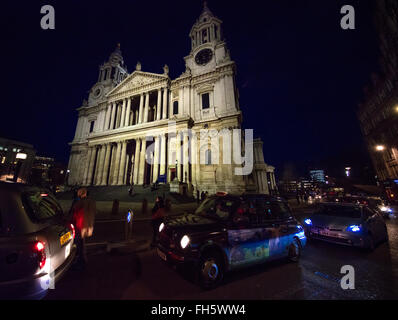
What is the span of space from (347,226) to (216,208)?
4.20 metres

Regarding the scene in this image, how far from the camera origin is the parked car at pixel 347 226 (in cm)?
457

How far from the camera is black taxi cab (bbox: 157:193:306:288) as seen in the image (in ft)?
9.47

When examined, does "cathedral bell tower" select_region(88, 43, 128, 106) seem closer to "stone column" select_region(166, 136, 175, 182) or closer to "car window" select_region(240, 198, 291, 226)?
"stone column" select_region(166, 136, 175, 182)

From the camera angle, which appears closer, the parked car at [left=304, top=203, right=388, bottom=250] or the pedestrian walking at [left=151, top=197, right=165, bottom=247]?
the parked car at [left=304, top=203, right=388, bottom=250]

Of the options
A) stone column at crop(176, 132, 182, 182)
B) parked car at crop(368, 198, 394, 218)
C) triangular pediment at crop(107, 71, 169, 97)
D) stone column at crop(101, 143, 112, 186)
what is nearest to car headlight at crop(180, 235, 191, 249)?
parked car at crop(368, 198, 394, 218)

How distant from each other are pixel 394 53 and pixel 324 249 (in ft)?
123

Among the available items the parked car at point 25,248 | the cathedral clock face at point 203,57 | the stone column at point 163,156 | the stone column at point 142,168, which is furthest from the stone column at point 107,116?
the parked car at point 25,248

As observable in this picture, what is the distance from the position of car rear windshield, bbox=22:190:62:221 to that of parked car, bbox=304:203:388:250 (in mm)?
7239

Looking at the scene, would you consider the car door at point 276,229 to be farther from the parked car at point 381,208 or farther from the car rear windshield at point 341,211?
the parked car at point 381,208

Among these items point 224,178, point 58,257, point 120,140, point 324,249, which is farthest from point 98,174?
point 324,249

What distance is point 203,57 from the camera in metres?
29.4

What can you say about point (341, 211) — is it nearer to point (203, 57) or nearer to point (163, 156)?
point (163, 156)

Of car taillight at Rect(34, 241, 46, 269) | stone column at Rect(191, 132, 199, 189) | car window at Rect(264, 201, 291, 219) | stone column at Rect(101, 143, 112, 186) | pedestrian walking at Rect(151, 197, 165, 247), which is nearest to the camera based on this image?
car taillight at Rect(34, 241, 46, 269)

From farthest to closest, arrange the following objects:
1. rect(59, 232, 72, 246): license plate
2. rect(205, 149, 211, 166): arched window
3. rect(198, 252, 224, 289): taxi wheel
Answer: rect(205, 149, 211, 166): arched window, rect(198, 252, 224, 289): taxi wheel, rect(59, 232, 72, 246): license plate
